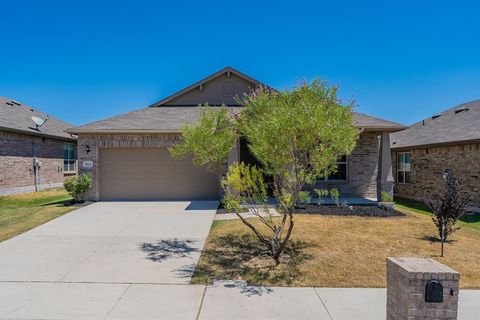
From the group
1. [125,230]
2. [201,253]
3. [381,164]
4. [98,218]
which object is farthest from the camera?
[381,164]

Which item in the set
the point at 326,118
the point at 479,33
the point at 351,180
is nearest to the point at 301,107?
the point at 326,118

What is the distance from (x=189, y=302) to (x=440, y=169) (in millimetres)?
13342

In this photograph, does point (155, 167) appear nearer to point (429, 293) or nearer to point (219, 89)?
point (219, 89)

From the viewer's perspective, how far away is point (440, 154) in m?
13.2

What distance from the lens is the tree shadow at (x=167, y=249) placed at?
243 inches

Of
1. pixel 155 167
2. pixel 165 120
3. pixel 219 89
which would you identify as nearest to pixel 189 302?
pixel 155 167

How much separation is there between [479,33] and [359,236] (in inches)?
438

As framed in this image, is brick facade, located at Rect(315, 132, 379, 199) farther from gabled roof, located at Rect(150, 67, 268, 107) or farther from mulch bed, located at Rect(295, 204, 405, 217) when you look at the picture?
gabled roof, located at Rect(150, 67, 268, 107)

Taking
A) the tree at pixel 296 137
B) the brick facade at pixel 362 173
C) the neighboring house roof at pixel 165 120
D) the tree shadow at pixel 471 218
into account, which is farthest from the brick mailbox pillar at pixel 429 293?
the brick facade at pixel 362 173

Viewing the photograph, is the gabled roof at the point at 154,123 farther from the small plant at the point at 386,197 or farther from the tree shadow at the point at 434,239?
the tree shadow at the point at 434,239

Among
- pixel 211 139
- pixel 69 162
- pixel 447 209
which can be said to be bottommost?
pixel 447 209

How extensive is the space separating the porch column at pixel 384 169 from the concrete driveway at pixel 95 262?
23.3 feet

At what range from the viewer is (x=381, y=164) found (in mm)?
12102

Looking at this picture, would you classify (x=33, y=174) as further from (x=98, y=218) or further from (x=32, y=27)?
(x=98, y=218)
